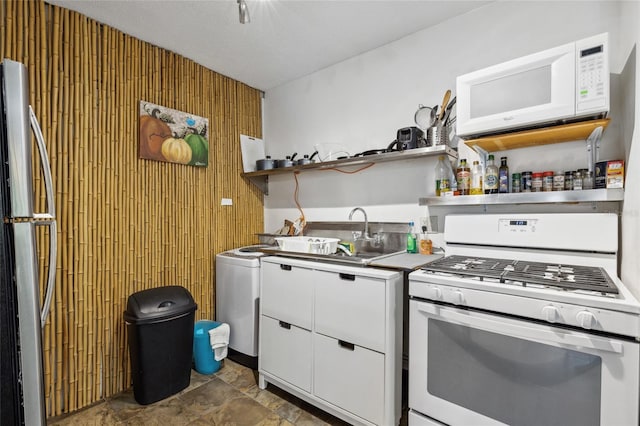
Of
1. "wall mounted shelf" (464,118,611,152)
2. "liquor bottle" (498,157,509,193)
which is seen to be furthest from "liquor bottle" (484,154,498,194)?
"wall mounted shelf" (464,118,611,152)

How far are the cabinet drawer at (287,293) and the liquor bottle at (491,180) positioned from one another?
1213 millimetres

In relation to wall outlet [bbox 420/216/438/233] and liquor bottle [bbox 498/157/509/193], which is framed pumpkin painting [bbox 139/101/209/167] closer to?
wall outlet [bbox 420/216/438/233]

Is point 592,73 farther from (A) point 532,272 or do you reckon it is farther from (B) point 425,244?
(B) point 425,244

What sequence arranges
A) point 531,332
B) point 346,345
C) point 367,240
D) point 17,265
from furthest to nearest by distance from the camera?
point 367,240 < point 346,345 < point 531,332 < point 17,265

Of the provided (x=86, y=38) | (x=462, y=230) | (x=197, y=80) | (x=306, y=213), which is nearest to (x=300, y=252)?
(x=306, y=213)

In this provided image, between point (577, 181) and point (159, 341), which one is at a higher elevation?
point (577, 181)

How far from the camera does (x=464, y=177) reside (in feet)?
6.41

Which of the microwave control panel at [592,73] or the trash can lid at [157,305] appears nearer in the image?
the microwave control panel at [592,73]

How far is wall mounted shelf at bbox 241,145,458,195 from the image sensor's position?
6.46 feet

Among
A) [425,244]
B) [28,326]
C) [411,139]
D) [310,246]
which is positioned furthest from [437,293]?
[28,326]

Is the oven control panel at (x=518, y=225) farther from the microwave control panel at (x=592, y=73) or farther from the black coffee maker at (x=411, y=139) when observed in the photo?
the black coffee maker at (x=411, y=139)

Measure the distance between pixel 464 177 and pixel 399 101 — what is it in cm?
85

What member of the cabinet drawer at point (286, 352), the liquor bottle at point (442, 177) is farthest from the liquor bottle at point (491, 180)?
the cabinet drawer at point (286, 352)

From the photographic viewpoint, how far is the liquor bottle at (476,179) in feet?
6.34
